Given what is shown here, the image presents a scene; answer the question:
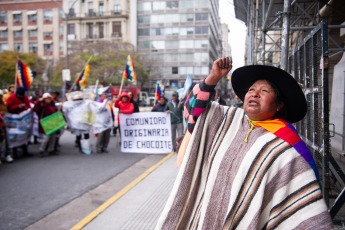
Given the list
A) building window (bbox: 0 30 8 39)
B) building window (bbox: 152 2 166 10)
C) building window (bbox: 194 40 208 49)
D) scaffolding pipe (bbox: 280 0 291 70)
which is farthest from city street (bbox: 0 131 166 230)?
building window (bbox: 0 30 8 39)

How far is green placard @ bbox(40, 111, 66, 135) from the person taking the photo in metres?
8.88

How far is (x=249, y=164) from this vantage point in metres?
1.60

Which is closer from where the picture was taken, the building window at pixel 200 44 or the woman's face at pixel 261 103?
the woman's face at pixel 261 103

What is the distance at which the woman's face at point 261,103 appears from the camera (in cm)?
176

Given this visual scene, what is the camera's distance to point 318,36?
277cm

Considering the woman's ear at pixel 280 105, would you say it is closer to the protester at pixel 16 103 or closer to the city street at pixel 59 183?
the city street at pixel 59 183

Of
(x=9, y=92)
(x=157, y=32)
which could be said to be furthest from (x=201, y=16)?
(x=9, y=92)

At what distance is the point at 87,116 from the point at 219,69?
814 cm

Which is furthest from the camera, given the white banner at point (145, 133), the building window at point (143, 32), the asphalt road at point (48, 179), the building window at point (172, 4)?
the building window at point (143, 32)

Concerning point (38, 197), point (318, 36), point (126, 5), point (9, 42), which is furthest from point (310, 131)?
point (9, 42)

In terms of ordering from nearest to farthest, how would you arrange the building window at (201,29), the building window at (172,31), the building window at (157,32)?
the building window at (201,29) < the building window at (172,31) < the building window at (157,32)

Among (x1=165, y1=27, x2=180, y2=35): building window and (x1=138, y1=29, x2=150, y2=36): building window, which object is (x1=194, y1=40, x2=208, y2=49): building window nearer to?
(x1=165, y1=27, x2=180, y2=35): building window

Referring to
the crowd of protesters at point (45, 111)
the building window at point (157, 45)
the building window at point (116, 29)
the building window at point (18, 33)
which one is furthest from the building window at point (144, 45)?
→ the crowd of protesters at point (45, 111)

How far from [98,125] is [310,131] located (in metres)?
6.98
